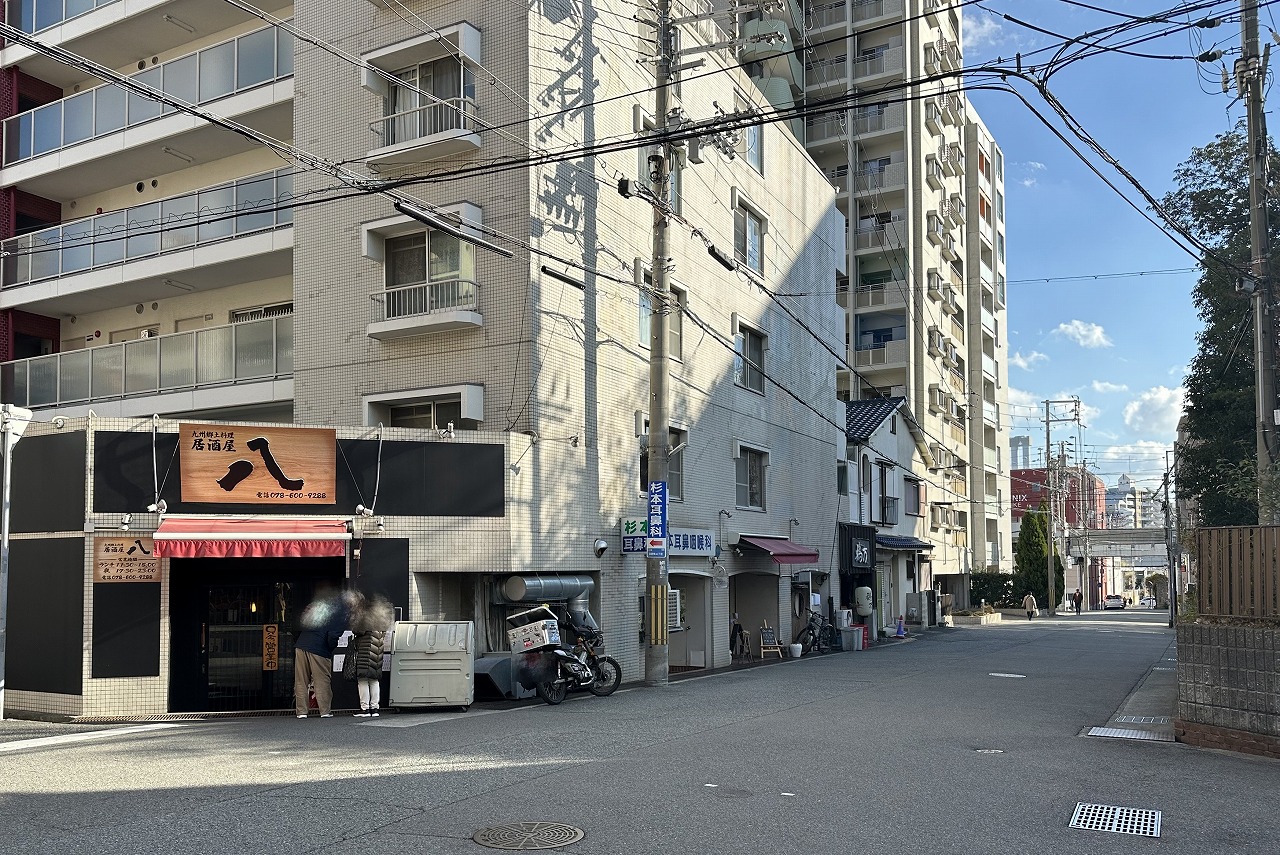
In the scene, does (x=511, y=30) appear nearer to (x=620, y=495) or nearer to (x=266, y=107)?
(x=266, y=107)

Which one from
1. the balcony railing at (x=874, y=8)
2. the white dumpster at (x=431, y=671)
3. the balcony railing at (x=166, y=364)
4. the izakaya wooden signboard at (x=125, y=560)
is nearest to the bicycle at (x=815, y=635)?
the white dumpster at (x=431, y=671)

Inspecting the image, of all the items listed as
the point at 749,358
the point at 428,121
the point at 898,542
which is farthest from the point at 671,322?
the point at 898,542

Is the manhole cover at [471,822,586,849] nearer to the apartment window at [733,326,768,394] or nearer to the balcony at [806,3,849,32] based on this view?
the apartment window at [733,326,768,394]

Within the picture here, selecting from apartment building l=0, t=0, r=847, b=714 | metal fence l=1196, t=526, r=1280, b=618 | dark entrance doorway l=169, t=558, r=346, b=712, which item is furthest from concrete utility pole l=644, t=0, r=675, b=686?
metal fence l=1196, t=526, r=1280, b=618

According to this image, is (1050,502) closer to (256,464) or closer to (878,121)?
(878,121)

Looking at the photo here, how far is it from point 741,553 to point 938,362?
3638 cm

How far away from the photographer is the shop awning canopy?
1636 inches

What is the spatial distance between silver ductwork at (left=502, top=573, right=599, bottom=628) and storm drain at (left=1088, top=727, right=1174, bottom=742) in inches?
348

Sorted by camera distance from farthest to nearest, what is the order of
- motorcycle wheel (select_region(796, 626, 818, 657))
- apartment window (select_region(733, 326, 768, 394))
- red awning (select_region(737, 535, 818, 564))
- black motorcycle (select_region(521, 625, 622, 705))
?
1. motorcycle wheel (select_region(796, 626, 818, 657))
2. apartment window (select_region(733, 326, 768, 394))
3. red awning (select_region(737, 535, 818, 564))
4. black motorcycle (select_region(521, 625, 622, 705))

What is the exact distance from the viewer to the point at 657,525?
68.4ft

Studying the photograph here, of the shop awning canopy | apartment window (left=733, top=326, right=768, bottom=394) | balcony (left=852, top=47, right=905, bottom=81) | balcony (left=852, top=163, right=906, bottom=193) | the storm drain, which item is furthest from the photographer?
balcony (left=852, top=163, right=906, bottom=193)

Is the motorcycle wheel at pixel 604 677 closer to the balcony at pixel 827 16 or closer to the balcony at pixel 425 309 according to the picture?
the balcony at pixel 425 309

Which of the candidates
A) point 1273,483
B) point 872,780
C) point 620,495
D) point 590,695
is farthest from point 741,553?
point 872,780

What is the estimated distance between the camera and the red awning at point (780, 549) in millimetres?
27516
